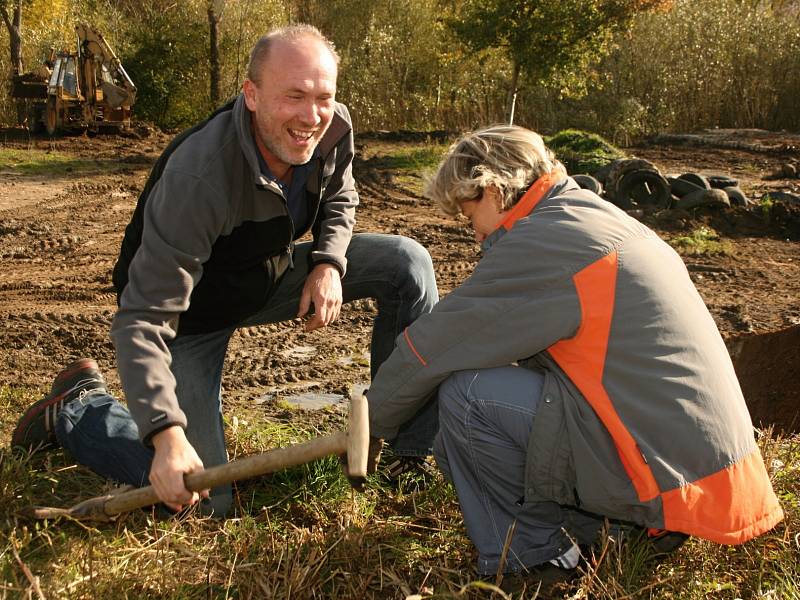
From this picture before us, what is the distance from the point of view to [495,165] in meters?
2.62

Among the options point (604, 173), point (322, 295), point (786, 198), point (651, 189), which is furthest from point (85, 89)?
point (322, 295)

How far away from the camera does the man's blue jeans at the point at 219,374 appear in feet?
9.98

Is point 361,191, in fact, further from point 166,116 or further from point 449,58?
point 166,116

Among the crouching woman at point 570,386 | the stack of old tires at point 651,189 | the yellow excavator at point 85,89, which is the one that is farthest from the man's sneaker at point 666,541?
the yellow excavator at point 85,89

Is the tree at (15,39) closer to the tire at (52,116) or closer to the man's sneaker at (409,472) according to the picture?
the tire at (52,116)

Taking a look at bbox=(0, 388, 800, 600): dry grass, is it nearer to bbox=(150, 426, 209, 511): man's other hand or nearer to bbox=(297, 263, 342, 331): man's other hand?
bbox=(150, 426, 209, 511): man's other hand

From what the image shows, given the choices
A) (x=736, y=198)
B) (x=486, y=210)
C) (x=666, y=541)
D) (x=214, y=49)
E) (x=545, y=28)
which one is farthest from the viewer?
(x=214, y=49)

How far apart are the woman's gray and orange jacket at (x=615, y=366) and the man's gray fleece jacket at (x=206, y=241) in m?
0.85

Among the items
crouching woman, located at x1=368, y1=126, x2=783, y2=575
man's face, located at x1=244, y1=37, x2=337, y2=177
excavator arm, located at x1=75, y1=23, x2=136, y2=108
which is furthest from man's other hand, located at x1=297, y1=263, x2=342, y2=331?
excavator arm, located at x1=75, y1=23, x2=136, y2=108

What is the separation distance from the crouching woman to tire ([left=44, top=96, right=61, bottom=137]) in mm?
12953

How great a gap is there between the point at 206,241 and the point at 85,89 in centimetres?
1317

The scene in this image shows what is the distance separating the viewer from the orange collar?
8.52ft

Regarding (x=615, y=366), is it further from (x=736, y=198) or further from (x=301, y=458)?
(x=736, y=198)

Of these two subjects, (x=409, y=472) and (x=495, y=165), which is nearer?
(x=495, y=165)
